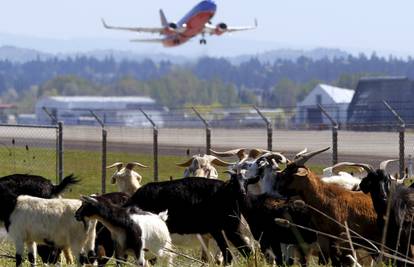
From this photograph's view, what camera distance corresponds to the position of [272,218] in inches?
621

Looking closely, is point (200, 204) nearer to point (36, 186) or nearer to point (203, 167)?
point (36, 186)

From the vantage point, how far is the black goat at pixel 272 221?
15.5m

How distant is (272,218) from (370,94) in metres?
66.1

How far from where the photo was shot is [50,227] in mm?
15445

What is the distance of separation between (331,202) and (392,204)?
1446mm

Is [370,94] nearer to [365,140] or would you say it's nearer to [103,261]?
[365,140]

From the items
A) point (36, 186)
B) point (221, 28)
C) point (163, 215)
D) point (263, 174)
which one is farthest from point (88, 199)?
point (221, 28)

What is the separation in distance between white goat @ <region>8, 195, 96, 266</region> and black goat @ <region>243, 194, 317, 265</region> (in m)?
1.83

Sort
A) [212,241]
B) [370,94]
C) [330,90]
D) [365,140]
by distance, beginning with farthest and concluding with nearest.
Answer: [330,90] → [370,94] → [365,140] → [212,241]

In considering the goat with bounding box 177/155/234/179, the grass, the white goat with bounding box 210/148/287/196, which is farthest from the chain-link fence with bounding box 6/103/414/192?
the white goat with bounding box 210/148/287/196

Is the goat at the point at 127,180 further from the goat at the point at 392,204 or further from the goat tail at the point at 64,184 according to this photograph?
the goat at the point at 392,204

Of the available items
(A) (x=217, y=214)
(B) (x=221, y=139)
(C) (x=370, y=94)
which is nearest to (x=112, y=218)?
(A) (x=217, y=214)

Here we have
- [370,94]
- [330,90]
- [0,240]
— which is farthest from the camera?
[330,90]

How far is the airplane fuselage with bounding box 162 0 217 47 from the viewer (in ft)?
278
